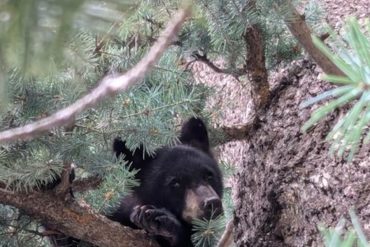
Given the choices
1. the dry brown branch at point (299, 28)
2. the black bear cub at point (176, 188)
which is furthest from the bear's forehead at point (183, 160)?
the dry brown branch at point (299, 28)

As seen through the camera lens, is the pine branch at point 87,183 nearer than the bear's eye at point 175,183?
Yes

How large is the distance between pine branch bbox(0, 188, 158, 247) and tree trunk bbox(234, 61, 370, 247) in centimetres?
52

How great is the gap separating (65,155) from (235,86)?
125 cm

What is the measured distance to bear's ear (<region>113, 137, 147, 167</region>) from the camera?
108 inches

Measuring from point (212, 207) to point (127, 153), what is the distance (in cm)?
39

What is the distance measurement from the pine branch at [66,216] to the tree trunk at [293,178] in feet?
1.71

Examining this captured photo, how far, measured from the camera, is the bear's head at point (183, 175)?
2.82 meters

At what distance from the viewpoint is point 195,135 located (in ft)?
10.3

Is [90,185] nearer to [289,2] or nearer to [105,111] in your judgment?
[105,111]

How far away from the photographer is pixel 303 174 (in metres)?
2.53

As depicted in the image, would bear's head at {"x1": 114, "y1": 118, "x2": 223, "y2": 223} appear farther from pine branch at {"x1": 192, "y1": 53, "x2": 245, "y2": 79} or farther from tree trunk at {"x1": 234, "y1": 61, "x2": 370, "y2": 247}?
pine branch at {"x1": 192, "y1": 53, "x2": 245, "y2": 79}

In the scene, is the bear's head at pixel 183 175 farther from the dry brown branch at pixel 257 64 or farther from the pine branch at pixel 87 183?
the dry brown branch at pixel 257 64

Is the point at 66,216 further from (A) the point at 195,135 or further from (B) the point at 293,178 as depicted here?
(A) the point at 195,135

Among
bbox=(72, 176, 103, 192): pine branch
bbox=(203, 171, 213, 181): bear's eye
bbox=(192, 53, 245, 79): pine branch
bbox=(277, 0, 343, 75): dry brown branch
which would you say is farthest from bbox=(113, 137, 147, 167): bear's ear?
bbox=(277, 0, 343, 75): dry brown branch
